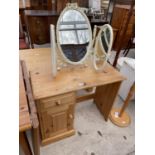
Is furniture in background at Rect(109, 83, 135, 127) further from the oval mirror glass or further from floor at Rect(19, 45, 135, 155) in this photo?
the oval mirror glass

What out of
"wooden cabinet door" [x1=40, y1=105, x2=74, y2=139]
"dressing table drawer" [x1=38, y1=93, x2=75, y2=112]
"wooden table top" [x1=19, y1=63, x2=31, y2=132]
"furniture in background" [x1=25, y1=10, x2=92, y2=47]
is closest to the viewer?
"wooden table top" [x1=19, y1=63, x2=31, y2=132]

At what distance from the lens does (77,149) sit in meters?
1.38

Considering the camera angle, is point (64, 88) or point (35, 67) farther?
point (35, 67)

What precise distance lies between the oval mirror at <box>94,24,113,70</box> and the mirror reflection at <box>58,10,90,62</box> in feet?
0.37

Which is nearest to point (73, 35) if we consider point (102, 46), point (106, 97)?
point (102, 46)

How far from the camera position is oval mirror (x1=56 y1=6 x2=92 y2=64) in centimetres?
121

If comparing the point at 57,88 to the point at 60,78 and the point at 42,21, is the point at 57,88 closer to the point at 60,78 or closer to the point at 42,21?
the point at 60,78

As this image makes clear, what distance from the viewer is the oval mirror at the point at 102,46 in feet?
3.95

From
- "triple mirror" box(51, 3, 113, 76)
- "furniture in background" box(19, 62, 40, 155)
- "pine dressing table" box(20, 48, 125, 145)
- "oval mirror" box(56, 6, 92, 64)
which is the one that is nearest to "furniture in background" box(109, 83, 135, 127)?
"pine dressing table" box(20, 48, 125, 145)

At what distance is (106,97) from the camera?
159 cm
